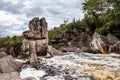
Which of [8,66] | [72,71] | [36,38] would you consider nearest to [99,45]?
[36,38]

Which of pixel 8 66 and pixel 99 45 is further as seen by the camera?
pixel 99 45

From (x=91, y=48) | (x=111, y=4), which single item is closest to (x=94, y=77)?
(x=91, y=48)

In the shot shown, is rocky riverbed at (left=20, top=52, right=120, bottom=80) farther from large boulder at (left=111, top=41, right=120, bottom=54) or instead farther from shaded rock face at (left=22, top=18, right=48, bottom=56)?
large boulder at (left=111, top=41, right=120, bottom=54)

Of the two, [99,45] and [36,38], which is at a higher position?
[36,38]

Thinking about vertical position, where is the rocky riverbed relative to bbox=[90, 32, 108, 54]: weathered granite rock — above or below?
below

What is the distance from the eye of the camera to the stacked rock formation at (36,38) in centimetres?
3650

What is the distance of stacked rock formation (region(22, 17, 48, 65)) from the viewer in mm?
36500

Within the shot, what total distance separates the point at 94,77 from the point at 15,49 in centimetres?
2898

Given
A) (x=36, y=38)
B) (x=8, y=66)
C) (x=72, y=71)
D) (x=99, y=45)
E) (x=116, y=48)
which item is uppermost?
(x=36, y=38)

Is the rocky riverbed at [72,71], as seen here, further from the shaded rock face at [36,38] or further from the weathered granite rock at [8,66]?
the shaded rock face at [36,38]

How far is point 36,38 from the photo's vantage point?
123ft

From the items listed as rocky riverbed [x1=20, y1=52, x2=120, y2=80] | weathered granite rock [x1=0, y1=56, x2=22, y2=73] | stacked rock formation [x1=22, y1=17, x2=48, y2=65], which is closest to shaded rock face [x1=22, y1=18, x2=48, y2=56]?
stacked rock formation [x1=22, y1=17, x2=48, y2=65]

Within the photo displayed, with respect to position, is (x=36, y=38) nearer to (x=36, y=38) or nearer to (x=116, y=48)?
(x=36, y=38)

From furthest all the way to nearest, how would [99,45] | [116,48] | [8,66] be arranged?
[99,45]
[116,48]
[8,66]
